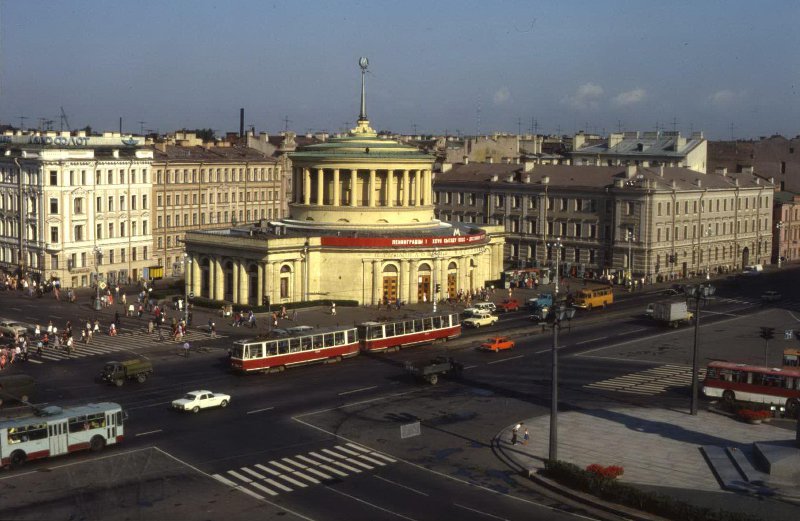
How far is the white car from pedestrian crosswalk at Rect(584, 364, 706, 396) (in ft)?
67.8

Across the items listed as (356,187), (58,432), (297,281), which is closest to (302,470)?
(58,432)

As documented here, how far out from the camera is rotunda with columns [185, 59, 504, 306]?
306ft

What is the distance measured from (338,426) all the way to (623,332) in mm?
37679

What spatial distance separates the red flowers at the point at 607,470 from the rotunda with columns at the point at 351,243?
51.5m

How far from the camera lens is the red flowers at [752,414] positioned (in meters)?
54.4

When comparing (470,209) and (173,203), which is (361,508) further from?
(470,209)

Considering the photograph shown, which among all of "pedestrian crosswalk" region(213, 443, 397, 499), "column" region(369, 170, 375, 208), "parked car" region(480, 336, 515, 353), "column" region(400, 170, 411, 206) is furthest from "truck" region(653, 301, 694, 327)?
"pedestrian crosswalk" region(213, 443, 397, 499)

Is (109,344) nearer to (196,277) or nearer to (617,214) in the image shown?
(196,277)

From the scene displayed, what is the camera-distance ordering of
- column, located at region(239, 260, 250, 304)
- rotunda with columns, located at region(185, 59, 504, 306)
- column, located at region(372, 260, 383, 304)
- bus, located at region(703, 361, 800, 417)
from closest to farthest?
bus, located at region(703, 361, 800, 417), column, located at region(239, 260, 250, 304), rotunda with columns, located at region(185, 59, 504, 306), column, located at region(372, 260, 383, 304)

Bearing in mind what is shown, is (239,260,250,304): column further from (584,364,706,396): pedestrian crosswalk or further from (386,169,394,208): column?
(584,364,706,396): pedestrian crosswalk

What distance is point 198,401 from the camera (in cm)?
5456

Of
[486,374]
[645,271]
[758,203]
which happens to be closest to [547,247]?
[645,271]

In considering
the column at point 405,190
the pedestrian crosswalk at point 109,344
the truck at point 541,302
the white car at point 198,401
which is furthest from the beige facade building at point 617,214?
the white car at point 198,401

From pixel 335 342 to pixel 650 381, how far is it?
18909 mm
